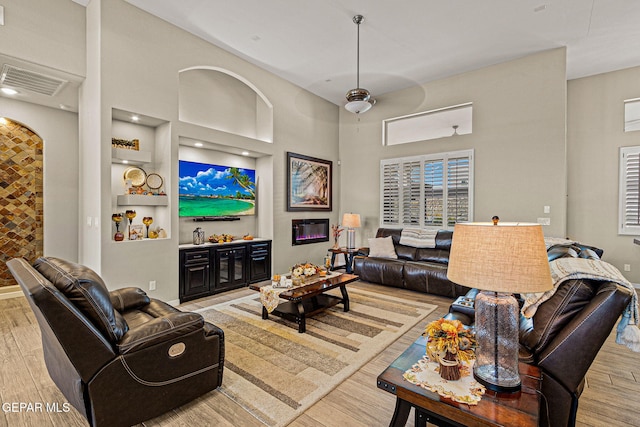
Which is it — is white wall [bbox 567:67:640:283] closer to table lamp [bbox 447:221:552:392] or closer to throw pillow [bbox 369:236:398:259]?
throw pillow [bbox 369:236:398:259]

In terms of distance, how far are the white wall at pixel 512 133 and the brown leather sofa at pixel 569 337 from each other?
12.7 ft

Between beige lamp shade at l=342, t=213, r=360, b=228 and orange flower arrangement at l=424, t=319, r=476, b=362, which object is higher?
beige lamp shade at l=342, t=213, r=360, b=228

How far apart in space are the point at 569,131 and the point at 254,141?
5.66m

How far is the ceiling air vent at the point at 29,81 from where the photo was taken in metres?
3.60

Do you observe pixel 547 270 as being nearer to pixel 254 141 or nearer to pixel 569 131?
pixel 254 141

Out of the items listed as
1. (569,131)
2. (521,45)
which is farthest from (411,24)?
(569,131)

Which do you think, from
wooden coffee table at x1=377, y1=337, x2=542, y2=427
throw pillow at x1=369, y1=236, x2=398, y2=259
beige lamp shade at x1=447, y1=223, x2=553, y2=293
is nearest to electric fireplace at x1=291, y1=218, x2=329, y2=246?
throw pillow at x1=369, y1=236, x2=398, y2=259

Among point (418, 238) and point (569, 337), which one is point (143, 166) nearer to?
point (418, 238)

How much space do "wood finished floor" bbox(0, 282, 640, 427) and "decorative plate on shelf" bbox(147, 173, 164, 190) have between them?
2199mm

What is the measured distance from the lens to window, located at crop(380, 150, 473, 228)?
580 centimetres

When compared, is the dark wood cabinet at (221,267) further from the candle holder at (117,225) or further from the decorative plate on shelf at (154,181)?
the decorative plate on shelf at (154,181)

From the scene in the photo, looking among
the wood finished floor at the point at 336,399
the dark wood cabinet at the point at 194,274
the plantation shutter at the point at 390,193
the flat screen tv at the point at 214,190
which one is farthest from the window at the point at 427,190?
the dark wood cabinet at the point at 194,274

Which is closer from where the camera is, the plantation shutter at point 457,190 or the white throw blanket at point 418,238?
the white throw blanket at point 418,238

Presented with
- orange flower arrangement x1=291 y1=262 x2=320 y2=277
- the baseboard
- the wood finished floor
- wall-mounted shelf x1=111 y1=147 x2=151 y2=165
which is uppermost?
wall-mounted shelf x1=111 y1=147 x2=151 y2=165
